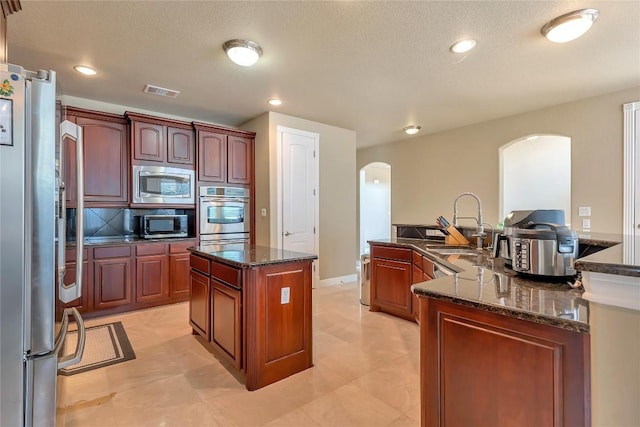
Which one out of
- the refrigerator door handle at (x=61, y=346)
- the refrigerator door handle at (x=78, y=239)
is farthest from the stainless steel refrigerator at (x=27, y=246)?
the refrigerator door handle at (x=78, y=239)

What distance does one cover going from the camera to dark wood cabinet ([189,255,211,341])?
2.68m

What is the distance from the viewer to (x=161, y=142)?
4.05 m

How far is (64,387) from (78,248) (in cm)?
135

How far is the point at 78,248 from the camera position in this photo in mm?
1492

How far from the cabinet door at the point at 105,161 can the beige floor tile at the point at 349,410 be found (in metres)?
3.37

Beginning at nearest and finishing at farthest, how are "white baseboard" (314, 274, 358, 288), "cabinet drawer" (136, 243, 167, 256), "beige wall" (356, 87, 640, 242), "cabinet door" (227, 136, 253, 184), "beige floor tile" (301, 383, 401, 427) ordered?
1. "beige floor tile" (301, 383, 401, 427)
2. "beige wall" (356, 87, 640, 242)
3. "cabinet drawer" (136, 243, 167, 256)
4. "cabinet door" (227, 136, 253, 184)
5. "white baseboard" (314, 274, 358, 288)

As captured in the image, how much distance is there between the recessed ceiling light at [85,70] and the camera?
9.61ft

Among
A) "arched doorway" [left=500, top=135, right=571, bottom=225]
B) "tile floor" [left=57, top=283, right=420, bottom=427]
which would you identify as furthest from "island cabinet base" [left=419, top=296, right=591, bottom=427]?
"arched doorway" [left=500, top=135, right=571, bottom=225]

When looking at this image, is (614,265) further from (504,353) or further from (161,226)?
(161,226)

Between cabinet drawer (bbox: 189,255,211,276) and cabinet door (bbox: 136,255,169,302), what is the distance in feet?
3.94

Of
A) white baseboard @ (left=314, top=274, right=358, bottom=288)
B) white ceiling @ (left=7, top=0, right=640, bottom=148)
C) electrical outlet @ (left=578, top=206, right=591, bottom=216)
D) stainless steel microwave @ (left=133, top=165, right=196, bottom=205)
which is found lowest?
white baseboard @ (left=314, top=274, right=358, bottom=288)

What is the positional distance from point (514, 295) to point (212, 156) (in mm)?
4022

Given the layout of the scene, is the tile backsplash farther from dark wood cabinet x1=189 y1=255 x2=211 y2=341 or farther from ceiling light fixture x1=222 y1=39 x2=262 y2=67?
ceiling light fixture x1=222 y1=39 x2=262 y2=67

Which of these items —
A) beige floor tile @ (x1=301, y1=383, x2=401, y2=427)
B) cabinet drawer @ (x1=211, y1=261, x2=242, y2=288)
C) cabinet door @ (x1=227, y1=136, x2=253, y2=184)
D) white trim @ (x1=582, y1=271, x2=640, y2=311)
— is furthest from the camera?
cabinet door @ (x1=227, y1=136, x2=253, y2=184)
